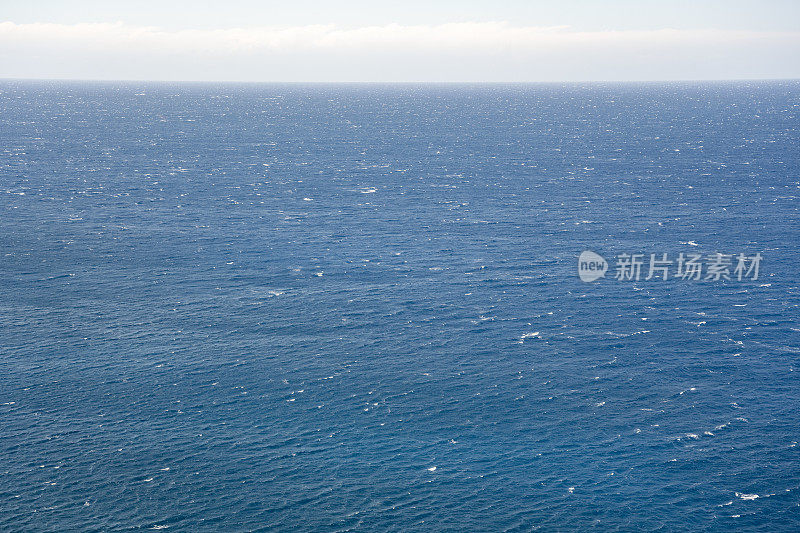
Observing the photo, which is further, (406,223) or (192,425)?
(406,223)

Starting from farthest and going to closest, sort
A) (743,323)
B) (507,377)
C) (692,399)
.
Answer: (743,323)
(507,377)
(692,399)

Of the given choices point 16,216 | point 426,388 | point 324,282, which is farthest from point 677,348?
point 16,216

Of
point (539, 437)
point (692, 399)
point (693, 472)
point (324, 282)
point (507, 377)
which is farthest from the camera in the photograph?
point (324, 282)

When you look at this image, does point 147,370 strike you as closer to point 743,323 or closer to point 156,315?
point 156,315

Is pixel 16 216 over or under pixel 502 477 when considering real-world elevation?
over

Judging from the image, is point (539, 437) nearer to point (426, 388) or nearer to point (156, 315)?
point (426, 388)

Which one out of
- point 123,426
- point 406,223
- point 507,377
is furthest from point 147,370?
point 406,223

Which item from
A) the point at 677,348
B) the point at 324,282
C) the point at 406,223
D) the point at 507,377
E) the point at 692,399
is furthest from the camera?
the point at 406,223

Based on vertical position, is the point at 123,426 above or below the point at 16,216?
below

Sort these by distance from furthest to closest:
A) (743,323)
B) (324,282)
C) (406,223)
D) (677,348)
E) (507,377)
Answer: (406,223), (324,282), (743,323), (677,348), (507,377)

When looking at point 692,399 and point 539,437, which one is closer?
point 539,437
